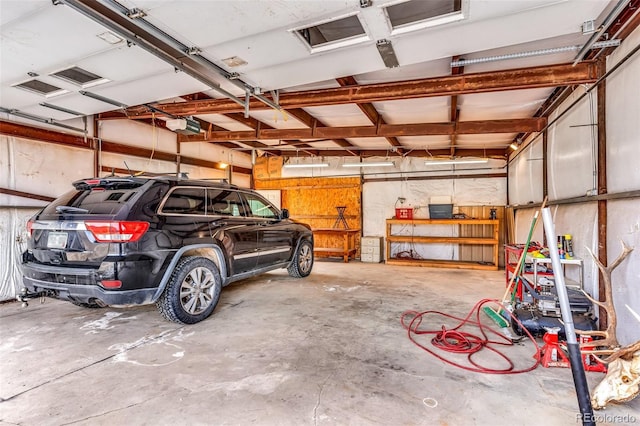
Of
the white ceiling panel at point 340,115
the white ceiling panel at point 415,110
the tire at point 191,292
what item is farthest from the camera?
the white ceiling panel at point 340,115

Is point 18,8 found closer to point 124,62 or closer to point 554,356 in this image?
point 124,62

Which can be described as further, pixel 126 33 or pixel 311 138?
pixel 311 138

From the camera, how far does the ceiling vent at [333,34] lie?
8.09 ft

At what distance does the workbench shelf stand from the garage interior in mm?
1130

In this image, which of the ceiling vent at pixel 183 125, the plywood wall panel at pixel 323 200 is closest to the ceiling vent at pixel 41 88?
the ceiling vent at pixel 183 125

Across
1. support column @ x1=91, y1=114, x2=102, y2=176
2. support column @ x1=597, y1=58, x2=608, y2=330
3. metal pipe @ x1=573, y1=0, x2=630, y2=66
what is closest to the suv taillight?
support column @ x1=91, y1=114, x2=102, y2=176

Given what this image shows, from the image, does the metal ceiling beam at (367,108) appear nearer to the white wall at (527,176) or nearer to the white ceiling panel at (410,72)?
the white ceiling panel at (410,72)

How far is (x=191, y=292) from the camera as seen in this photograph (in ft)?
11.0

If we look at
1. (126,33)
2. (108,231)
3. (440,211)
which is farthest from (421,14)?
(440,211)

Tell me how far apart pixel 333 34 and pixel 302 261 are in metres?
4.04

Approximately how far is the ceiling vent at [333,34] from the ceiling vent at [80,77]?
88.8 inches

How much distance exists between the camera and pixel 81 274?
8.88 ft

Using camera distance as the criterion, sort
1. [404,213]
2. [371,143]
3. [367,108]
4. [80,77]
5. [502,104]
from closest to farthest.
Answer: [80,77] < [502,104] < [367,108] < [371,143] < [404,213]

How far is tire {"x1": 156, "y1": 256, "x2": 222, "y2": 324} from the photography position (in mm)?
3148
